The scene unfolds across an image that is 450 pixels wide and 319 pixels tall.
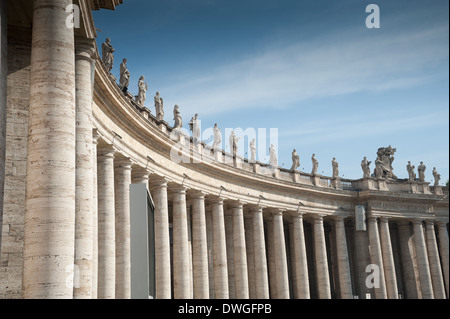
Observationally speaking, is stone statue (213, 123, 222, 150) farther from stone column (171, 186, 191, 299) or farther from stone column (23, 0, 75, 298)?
stone column (23, 0, 75, 298)

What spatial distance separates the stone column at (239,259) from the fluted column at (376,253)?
112 feet

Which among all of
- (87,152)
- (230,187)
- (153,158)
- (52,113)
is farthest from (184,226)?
(52,113)

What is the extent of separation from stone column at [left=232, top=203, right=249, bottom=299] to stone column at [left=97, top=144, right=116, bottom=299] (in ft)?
124

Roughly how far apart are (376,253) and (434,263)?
1742 centimetres

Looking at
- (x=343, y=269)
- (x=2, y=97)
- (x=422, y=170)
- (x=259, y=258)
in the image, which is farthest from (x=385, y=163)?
(x=2, y=97)

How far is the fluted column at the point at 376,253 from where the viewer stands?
112 meters

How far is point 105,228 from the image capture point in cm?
5469

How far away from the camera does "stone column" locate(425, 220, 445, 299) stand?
12131cm

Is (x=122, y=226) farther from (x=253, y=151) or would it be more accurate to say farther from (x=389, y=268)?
(x=389, y=268)

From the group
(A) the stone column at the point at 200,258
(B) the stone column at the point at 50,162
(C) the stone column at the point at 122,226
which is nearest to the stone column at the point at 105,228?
(C) the stone column at the point at 122,226

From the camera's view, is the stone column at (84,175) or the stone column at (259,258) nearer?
the stone column at (84,175)

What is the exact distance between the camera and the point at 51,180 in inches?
1287

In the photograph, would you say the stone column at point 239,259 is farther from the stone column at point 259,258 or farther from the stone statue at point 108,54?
the stone statue at point 108,54

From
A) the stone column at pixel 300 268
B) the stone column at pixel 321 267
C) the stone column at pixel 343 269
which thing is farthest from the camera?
the stone column at pixel 343 269
